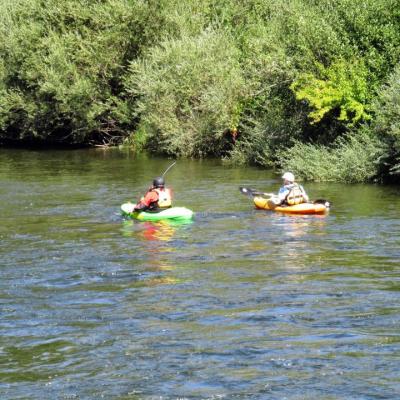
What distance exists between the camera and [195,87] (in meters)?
35.9

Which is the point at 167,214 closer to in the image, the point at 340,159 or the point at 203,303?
the point at 203,303

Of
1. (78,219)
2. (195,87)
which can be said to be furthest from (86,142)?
(78,219)

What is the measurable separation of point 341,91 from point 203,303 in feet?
53.9

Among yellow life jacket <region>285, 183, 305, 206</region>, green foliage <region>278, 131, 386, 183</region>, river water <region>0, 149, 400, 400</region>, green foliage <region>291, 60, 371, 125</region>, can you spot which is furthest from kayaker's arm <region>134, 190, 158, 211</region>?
green foliage <region>291, 60, 371, 125</region>

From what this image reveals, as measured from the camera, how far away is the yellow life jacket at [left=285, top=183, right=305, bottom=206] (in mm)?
21172

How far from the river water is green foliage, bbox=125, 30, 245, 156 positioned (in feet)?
36.3

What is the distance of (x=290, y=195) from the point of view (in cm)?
2119

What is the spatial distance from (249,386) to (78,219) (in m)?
12.6

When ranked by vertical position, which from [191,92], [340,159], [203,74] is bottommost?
[340,159]

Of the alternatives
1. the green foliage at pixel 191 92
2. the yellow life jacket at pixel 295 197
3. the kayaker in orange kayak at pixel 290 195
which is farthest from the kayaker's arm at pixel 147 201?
the green foliage at pixel 191 92

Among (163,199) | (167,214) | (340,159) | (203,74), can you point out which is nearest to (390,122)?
(340,159)

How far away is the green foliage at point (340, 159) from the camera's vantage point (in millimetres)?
26281

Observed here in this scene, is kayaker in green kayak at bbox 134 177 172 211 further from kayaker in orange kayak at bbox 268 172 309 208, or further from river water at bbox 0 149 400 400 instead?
kayaker in orange kayak at bbox 268 172 309 208

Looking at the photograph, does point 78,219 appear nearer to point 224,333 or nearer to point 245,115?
point 224,333
